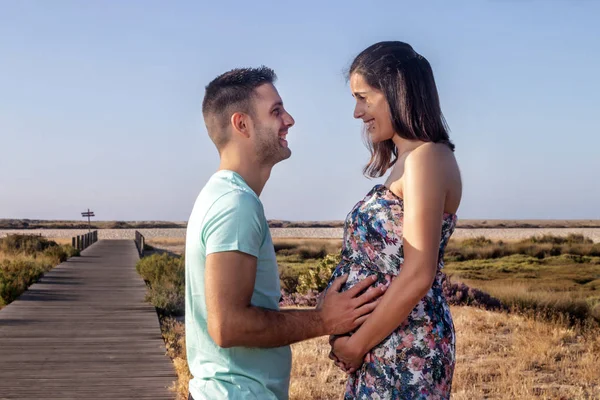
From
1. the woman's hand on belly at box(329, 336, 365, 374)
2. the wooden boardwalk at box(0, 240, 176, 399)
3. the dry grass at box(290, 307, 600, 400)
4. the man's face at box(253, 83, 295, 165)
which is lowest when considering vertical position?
the dry grass at box(290, 307, 600, 400)

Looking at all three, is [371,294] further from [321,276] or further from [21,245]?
[21,245]

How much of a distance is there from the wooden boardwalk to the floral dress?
397 cm

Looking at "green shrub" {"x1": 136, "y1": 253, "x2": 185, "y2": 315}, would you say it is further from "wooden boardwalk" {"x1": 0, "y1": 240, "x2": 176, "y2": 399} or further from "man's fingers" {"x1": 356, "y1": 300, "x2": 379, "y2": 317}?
"man's fingers" {"x1": 356, "y1": 300, "x2": 379, "y2": 317}

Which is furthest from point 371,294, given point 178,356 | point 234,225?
point 178,356

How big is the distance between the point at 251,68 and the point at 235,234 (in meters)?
0.52

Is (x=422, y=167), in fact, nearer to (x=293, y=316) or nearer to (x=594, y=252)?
(x=293, y=316)

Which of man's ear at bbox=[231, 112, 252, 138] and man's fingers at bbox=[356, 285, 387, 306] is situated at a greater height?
man's ear at bbox=[231, 112, 252, 138]

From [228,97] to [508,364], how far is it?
6.22 metres

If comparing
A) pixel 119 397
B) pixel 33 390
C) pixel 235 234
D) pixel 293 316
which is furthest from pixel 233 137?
pixel 33 390

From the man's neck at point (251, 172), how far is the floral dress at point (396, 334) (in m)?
0.34

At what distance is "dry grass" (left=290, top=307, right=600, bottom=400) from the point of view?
6.36 meters

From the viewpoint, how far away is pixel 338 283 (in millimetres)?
2090

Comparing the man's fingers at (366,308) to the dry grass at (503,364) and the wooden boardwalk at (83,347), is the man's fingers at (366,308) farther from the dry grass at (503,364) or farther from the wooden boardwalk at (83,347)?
the wooden boardwalk at (83,347)

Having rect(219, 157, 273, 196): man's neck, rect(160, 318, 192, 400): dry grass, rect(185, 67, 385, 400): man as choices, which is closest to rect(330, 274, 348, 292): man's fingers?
rect(185, 67, 385, 400): man
